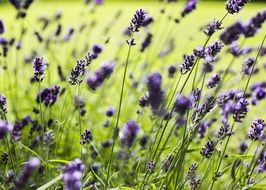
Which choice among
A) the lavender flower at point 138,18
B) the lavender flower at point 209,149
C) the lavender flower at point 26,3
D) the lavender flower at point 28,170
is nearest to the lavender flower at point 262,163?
the lavender flower at point 209,149

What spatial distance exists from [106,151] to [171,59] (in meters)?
3.47

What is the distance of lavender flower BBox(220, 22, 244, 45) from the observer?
106 inches

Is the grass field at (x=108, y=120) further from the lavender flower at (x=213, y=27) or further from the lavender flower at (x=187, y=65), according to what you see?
the lavender flower at (x=213, y=27)

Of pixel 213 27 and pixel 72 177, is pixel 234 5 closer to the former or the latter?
pixel 213 27

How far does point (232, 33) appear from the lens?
2740 millimetres

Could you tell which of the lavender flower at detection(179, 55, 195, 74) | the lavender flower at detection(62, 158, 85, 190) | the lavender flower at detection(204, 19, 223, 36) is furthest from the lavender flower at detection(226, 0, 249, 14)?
the lavender flower at detection(62, 158, 85, 190)

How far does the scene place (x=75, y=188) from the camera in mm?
1458

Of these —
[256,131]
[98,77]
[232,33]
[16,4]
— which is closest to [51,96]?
[98,77]

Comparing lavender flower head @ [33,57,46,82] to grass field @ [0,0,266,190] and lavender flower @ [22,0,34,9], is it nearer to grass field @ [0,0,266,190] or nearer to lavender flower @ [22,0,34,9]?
grass field @ [0,0,266,190]

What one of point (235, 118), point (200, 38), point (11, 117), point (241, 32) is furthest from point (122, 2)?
point (235, 118)

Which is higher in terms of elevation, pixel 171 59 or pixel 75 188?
pixel 75 188

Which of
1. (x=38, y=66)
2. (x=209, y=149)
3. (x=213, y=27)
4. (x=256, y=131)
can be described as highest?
(x=213, y=27)

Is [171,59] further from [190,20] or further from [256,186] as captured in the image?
[256,186]

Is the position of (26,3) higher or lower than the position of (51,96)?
higher
